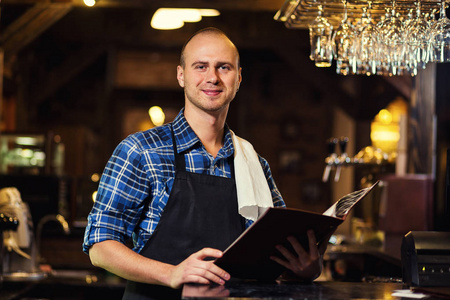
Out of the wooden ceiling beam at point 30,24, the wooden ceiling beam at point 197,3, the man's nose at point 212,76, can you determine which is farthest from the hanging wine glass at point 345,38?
the wooden ceiling beam at point 30,24

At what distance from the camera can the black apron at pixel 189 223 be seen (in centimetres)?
213

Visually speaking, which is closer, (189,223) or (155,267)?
(155,267)

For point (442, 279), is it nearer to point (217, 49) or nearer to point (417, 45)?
point (217, 49)

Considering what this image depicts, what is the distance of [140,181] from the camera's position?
2156 millimetres

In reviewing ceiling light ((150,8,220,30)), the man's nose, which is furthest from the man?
ceiling light ((150,8,220,30))

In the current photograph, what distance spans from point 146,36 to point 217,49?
771cm

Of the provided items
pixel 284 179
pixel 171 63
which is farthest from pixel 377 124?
pixel 171 63

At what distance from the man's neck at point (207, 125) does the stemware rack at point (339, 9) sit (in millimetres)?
1232

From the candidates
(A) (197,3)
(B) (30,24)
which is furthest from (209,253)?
(B) (30,24)

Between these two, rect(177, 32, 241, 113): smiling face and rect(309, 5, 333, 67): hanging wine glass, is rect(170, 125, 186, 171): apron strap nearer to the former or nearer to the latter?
rect(177, 32, 241, 113): smiling face

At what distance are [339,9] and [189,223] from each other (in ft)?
6.52

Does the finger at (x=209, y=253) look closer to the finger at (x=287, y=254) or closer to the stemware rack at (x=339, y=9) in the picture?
the finger at (x=287, y=254)

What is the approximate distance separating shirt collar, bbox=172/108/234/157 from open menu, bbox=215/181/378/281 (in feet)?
1.45

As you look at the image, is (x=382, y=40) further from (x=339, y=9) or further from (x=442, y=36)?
(x=339, y=9)
